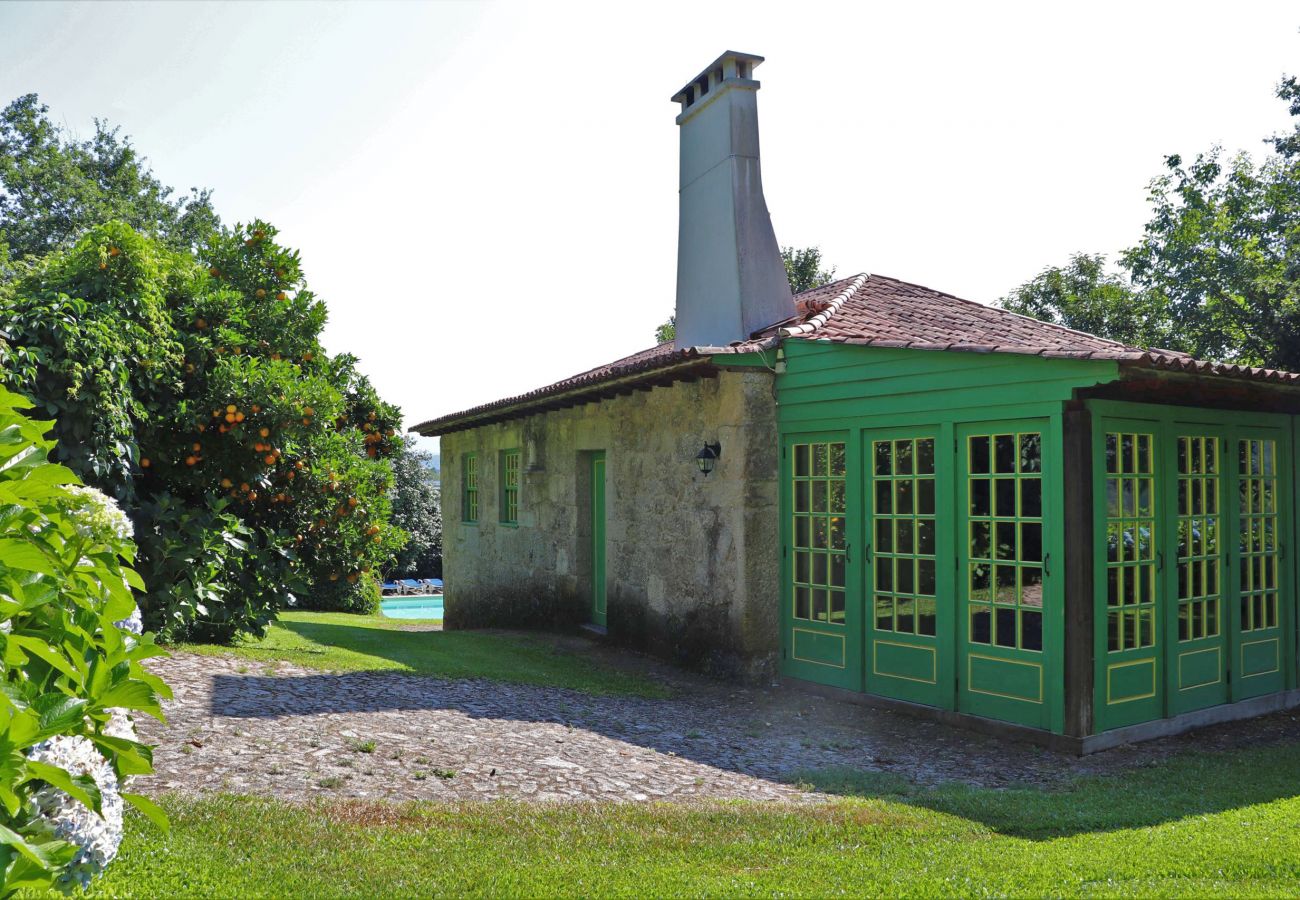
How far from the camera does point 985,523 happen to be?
7.18 metres

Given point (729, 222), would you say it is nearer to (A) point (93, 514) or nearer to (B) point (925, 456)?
(B) point (925, 456)

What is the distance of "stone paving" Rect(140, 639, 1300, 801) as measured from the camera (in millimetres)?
5465

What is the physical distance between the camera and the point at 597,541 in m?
12.2

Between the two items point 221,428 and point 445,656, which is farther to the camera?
point 445,656

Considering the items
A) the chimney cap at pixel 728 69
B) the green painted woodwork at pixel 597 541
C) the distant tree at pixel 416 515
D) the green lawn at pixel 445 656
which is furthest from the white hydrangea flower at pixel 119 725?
the distant tree at pixel 416 515

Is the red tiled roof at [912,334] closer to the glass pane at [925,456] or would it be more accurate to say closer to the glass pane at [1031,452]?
the glass pane at [1031,452]

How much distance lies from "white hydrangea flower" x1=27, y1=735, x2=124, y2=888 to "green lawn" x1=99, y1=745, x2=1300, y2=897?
1.79 feet

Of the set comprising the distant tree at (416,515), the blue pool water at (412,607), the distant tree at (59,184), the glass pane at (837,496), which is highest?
the distant tree at (59,184)

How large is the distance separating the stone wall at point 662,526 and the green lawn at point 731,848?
11.7 feet

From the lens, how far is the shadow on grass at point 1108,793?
16.7 ft

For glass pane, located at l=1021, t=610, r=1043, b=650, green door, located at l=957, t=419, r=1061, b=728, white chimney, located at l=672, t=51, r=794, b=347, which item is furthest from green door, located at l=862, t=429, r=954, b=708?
white chimney, located at l=672, t=51, r=794, b=347

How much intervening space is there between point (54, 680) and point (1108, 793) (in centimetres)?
558

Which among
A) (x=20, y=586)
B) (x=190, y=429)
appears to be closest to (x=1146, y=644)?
(x=20, y=586)

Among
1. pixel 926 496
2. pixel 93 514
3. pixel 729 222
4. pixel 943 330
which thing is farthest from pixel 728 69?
pixel 93 514
